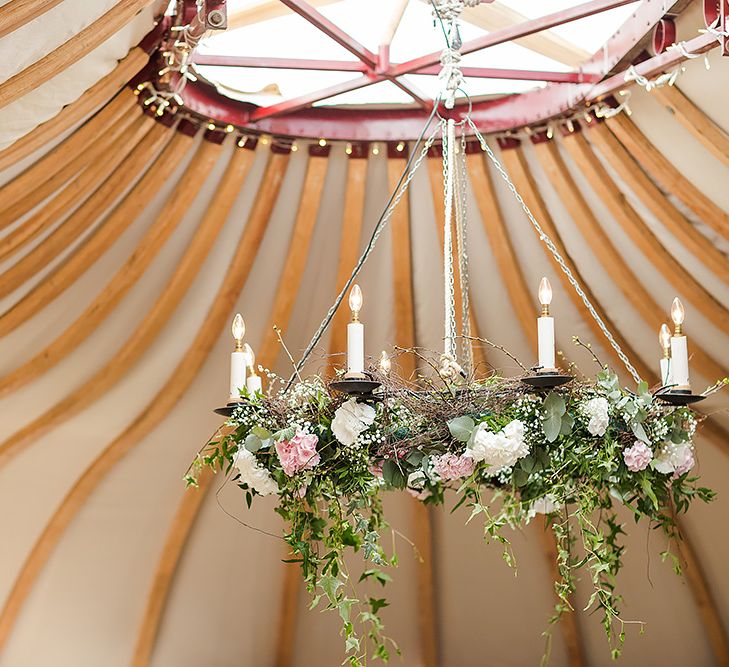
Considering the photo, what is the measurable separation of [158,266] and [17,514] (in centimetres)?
157

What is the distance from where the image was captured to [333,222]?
17.5 feet

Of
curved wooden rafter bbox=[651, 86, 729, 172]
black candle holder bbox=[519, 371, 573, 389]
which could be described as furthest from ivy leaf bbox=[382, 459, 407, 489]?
curved wooden rafter bbox=[651, 86, 729, 172]

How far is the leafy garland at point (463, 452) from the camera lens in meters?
2.75

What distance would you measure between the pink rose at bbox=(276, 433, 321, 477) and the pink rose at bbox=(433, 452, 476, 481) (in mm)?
324

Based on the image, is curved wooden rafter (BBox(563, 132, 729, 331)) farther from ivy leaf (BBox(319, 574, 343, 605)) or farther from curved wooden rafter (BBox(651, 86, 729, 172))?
ivy leaf (BBox(319, 574, 343, 605))

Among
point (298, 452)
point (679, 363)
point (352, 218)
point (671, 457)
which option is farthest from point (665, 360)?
point (352, 218)

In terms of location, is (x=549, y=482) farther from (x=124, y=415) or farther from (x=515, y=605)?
(x=515, y=605)

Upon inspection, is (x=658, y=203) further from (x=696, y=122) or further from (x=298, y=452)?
(x=298, y=452)

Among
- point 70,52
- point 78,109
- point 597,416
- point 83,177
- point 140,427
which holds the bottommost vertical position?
point 597,416

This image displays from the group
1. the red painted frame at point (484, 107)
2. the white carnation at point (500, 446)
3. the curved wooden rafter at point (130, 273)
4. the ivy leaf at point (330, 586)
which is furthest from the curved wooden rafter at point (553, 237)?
the ivy leaf at point (330, 586)

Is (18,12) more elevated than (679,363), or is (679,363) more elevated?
(18,12)

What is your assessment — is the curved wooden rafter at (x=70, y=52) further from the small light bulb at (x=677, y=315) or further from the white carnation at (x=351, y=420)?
the small light bulb at (x=677, y=315)

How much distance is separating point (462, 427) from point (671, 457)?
1.88ft

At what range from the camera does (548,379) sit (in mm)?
2635
